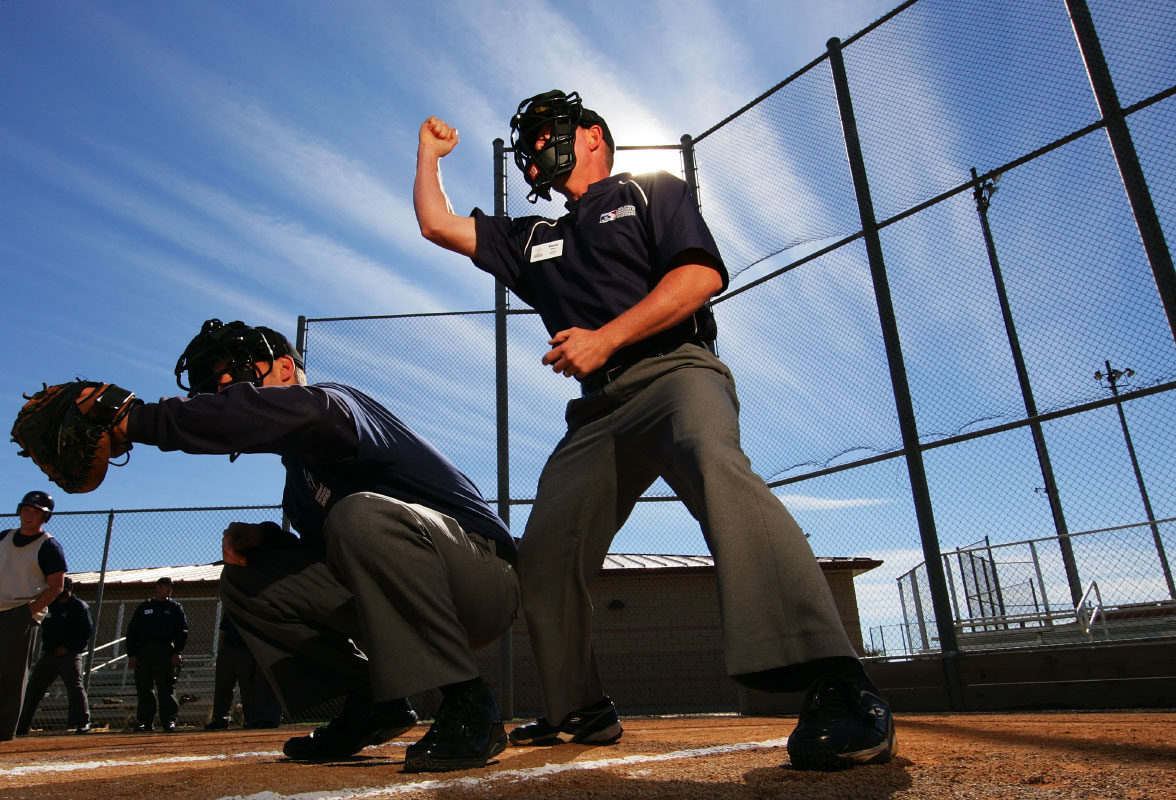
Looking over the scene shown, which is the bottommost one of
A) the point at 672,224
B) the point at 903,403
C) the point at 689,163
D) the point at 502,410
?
the point at 672,224

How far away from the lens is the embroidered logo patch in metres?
2.28

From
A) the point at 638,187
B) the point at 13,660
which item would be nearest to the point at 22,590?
the point at 13,660

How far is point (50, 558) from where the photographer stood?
5.46 m

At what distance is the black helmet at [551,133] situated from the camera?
248cm

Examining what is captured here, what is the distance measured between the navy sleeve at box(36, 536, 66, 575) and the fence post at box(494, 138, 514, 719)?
3.08 metres

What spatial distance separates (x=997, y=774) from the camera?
4.30ft

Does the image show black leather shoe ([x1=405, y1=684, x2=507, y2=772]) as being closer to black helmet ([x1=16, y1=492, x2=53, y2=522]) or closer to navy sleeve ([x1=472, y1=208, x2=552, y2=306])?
navy sleeve ([x1=472, y1=208, x2=552, y2=306])

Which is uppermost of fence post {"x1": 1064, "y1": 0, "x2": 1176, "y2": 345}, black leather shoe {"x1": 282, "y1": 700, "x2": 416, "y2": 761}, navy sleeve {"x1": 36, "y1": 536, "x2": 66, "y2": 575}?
fence post {"x1": 1064, "y1": 0, "x2": 1176, "y2": 345}

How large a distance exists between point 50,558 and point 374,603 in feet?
15.9

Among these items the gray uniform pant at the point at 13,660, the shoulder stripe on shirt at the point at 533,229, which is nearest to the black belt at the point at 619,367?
the shoulder stripe on shirt at the point at 533,229

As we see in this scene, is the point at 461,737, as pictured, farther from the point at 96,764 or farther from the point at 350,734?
the point at 96,764

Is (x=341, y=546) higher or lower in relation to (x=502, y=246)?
lower

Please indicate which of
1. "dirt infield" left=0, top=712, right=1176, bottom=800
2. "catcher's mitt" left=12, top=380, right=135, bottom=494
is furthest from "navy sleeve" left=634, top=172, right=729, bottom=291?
"catcher's mitt" left=12, top=380, right=135, bottom=494

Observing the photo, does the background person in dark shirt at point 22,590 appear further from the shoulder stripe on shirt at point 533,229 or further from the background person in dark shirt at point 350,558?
the shoulder stripe on shirt at point 533,229
